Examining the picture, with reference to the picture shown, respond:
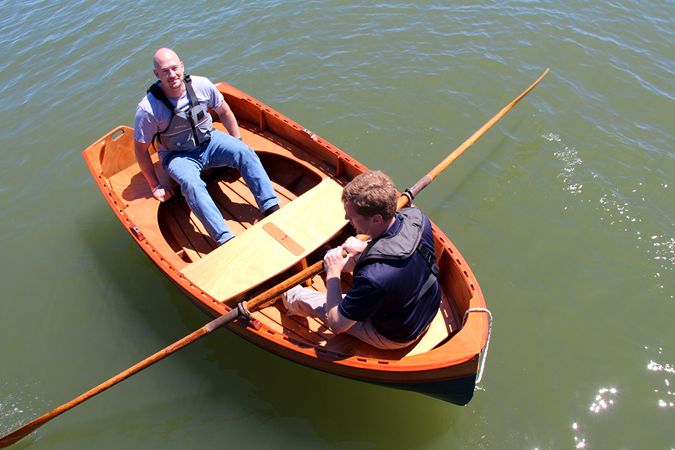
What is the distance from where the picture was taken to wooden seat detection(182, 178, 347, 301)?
19.3 feet

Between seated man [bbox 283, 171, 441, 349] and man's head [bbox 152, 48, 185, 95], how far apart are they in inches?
125

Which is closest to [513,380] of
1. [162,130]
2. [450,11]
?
[162,130]

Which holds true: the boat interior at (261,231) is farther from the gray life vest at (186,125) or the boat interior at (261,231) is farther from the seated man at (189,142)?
the gray life vest at (186,125)

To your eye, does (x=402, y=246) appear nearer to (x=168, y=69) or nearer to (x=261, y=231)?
(x=261, y=231)

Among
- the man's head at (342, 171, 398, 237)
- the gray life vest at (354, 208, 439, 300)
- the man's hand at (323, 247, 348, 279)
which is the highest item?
the man's head at (342, 171, 398, 237)

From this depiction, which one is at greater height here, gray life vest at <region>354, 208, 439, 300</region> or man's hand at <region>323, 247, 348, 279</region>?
gray life vest at <region>354, 208, 439, 300</region>

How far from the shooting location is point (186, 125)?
6699mm

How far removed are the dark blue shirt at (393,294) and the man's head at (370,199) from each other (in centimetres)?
21

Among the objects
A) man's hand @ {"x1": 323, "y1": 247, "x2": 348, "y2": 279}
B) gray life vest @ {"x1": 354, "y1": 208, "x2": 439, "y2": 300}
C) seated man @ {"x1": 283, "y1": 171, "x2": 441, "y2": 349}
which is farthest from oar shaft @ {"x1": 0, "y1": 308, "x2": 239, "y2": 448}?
gray life vest @ {"x1": 354, "y1": 208, "x2": 439, "y2": 300}

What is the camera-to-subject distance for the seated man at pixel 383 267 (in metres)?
4.08

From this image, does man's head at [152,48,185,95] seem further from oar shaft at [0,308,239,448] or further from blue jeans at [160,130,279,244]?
oar shaft at [0,308,239,448]

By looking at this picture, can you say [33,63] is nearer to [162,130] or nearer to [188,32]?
[188,32]

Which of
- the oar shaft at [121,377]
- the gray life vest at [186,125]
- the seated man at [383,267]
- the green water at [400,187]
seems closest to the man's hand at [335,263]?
the seated man at [383,267]

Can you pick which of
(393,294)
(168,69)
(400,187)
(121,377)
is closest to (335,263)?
(393,294)
